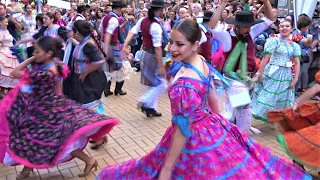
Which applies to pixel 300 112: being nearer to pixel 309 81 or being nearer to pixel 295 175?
pixel 295 175

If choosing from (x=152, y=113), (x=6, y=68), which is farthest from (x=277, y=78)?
(x=6, y=68)

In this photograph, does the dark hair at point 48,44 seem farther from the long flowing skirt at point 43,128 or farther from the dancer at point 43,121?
the long flowing skirt at point 43,128

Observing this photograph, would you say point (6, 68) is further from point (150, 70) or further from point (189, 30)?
point (189, 30)

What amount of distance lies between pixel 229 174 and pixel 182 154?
1.07 ft

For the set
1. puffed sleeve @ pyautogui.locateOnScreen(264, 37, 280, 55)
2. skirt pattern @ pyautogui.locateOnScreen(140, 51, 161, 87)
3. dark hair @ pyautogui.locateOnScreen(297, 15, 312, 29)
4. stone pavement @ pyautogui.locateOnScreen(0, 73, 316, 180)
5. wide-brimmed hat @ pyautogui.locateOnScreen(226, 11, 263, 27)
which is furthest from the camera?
dark hair @ pyautogui.locateOnScreen(297, 15, 312, 29)

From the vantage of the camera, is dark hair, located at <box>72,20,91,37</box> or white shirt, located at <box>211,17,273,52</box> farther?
white shirt, located at <box>211,17,273,52</box>

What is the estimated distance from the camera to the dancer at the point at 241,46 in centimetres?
441

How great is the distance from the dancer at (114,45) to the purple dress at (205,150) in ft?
13.9

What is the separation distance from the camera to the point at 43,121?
135 inches

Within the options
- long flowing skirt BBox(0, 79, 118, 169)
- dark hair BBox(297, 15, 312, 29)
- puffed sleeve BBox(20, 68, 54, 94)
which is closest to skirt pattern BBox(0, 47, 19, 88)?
long flowing skirt BBox(0, 79, 118, 169)

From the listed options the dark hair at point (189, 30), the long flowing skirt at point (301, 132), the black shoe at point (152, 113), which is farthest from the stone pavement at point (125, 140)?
the dark hair at point (189, 30)

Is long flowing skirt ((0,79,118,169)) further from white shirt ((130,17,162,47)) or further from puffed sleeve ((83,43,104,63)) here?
white shirt ((130,17,162,47))

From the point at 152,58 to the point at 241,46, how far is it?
1.64m

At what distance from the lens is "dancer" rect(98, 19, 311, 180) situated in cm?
218
